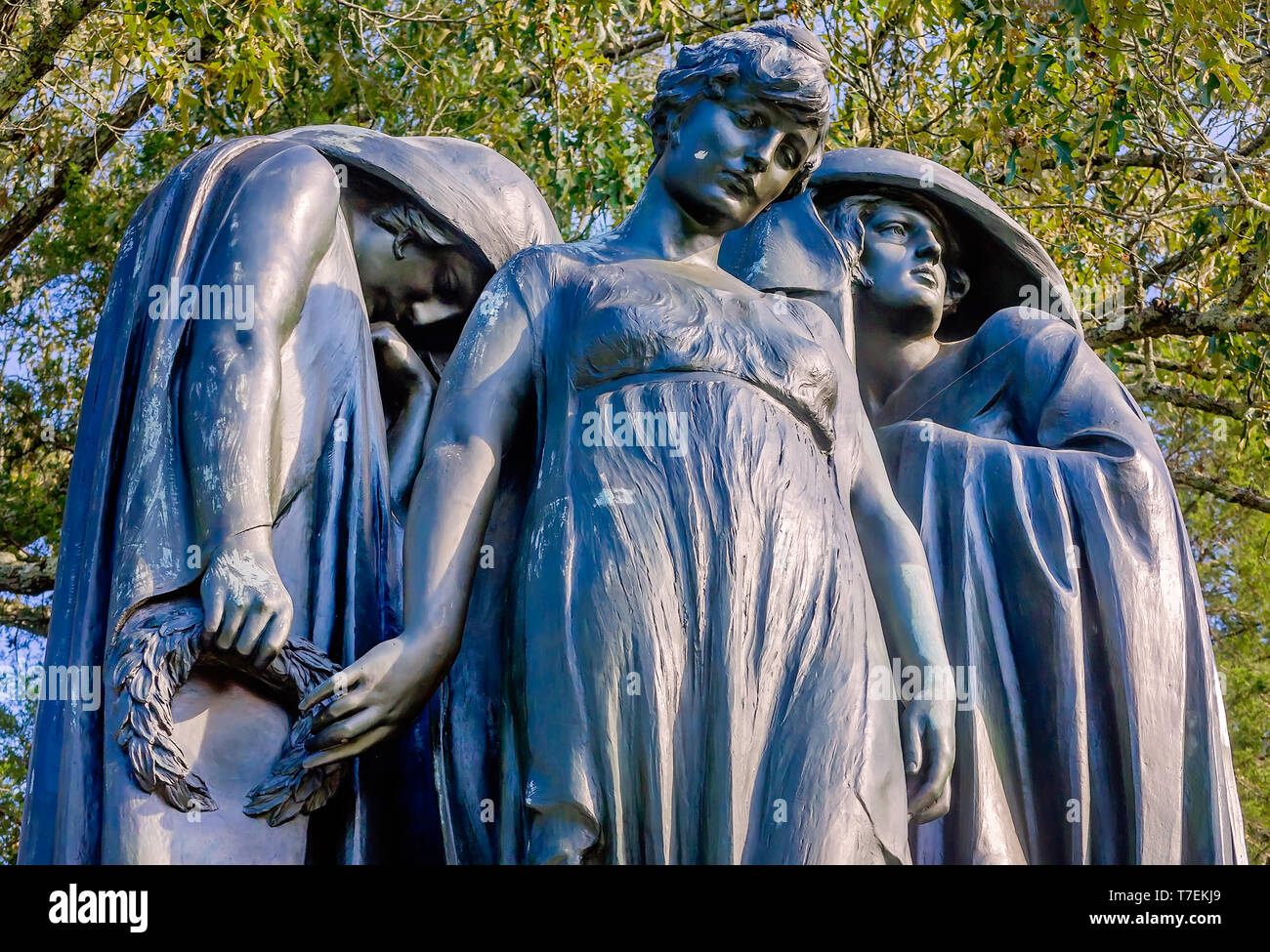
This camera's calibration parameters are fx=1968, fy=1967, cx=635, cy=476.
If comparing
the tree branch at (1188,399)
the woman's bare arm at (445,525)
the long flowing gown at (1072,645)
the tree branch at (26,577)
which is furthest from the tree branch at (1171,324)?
the woman's bare arm at (445,525)

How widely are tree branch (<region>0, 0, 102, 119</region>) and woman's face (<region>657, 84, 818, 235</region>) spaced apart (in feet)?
17.7

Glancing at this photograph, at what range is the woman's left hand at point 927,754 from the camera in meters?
3.89

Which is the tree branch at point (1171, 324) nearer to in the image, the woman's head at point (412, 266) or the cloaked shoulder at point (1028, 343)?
the cloaked shoulder at point (1028, 343)

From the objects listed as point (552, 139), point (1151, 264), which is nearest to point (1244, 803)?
point (1151, 264)

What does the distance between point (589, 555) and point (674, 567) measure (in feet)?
0.53

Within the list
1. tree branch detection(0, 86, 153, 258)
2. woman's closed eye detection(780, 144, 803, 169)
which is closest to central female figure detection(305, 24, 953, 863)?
woman's closed eye detection(780, 144, 803, 169)

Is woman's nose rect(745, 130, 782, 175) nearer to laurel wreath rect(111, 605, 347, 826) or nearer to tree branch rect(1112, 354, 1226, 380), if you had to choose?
laurel wreath rect(111, 605, 347, 826)

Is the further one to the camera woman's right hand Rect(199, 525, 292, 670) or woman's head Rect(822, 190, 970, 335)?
woman's head Rect(822, 190, 970, 335)

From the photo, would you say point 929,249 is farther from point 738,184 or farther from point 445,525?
point 445,525

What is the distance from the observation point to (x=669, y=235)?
432 cm

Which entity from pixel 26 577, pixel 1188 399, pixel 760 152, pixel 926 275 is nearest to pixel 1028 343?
pixel 926 275

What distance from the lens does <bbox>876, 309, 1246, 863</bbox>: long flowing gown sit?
4223 mm

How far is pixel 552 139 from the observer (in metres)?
9.67
